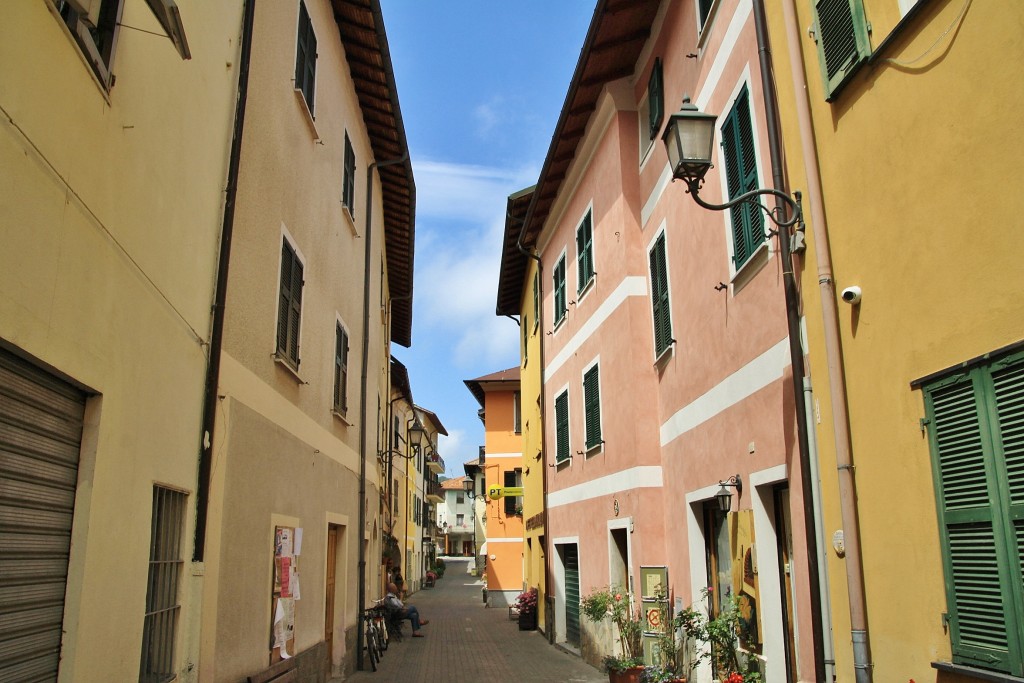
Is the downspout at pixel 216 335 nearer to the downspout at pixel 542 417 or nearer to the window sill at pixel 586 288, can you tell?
the window sill at pixel 586 288

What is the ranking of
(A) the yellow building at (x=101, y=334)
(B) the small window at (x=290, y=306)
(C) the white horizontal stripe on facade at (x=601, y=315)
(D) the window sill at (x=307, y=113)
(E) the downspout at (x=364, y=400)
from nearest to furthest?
(A) the yellow building at (x=101, y=334) → (B) the small window at (x=290, y=306) → (D) the window sill at (x=307, y=113) → (C) the white horizontal stripe on facade at (x=601, y=315) → (E) the downspout at (x=364, y=400)

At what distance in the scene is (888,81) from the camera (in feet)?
16.9

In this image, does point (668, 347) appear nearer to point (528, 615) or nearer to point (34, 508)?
point (34, 508)

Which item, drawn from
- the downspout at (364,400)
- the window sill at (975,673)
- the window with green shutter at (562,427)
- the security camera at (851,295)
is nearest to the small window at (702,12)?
the security camera at (851,295)

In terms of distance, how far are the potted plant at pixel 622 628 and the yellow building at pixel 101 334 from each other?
587cm

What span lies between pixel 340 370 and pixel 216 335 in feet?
21.6

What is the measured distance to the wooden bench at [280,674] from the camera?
26.2ft

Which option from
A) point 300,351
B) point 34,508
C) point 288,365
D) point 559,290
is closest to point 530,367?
point 559,290

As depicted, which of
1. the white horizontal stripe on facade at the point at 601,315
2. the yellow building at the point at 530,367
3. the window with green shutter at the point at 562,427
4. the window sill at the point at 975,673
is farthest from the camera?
the yellow building at the point at 530,367

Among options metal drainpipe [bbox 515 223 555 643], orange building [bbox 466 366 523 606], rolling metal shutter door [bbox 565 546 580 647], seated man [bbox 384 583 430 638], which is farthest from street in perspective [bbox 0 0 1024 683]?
orange building [bbox 466 366 523 606]

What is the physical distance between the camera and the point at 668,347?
429 inches

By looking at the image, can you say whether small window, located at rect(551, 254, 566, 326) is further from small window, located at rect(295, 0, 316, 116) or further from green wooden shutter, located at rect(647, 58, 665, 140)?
small window, located at rect(295, 0, 316, 116)

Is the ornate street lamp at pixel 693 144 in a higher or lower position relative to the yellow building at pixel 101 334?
higher

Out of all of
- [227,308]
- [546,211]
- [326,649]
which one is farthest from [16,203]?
[546,211]
